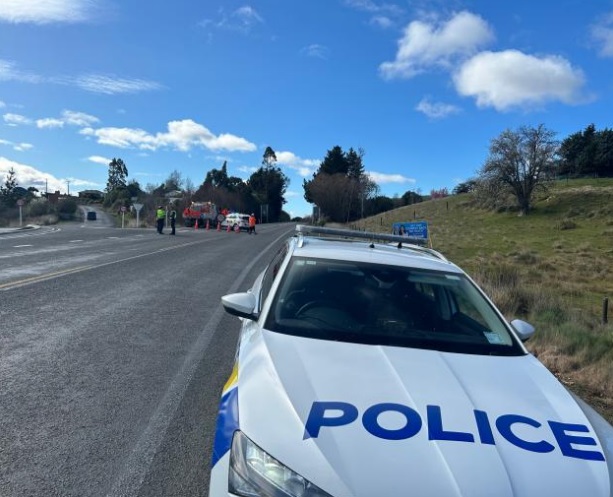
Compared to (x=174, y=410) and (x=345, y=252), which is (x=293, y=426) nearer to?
(x=345, y=252)

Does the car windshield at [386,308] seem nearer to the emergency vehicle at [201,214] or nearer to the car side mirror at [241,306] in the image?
the car side mirror at [241,306]

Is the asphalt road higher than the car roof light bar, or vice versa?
the car roof light bar

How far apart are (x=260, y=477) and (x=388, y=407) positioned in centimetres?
67

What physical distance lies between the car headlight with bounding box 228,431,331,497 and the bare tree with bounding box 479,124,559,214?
6562 cm

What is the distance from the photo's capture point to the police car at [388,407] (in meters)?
2.08

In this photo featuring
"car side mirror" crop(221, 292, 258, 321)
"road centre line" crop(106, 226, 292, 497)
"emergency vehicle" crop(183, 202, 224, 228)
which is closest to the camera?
"road centre line" crop(106, 226, 292, 497)

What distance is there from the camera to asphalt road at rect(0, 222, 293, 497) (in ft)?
11.3

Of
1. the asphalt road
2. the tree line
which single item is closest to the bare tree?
the tree line

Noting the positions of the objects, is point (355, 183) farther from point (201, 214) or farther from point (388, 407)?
point (388, 407)

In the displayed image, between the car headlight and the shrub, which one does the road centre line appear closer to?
the car headlight

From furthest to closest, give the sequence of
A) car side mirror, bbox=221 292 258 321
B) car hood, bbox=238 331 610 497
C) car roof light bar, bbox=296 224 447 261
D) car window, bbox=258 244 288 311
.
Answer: car roof light bar, bbox=296 224 447 261 → car window, bbox=258 244 288 311 → car side mirror, bbox=221 292 258 321 → car hood, bbox=238 331 610 497

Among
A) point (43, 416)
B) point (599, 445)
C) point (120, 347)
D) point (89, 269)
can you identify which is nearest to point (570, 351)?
point (599, 445)

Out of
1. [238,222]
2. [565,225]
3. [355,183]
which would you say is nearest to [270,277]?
[238,222]

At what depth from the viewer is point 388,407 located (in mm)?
2453
